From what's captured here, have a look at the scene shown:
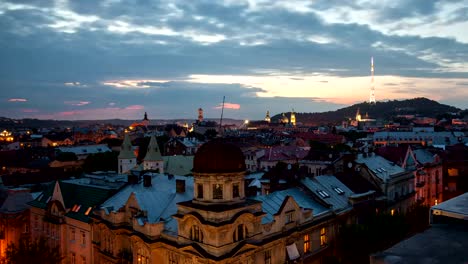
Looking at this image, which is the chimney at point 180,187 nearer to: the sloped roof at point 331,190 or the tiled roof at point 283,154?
the sloped roof at point 331,190

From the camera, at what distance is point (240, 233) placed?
108ft

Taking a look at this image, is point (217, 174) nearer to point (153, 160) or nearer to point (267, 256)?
point (267, 256)

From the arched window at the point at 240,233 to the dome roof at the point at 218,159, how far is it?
4.59m

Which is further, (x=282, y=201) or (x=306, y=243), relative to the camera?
(x=282, y=201)

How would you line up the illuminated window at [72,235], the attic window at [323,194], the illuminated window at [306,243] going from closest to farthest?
the illuminated window at [306,243], the attic window at [323,194], the illuminated window at [72,235]

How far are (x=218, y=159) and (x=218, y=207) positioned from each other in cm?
374

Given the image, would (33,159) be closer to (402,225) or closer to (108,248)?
(108,248)

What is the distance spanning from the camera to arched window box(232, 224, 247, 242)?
32406 mm

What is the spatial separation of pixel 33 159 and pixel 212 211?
126 metres

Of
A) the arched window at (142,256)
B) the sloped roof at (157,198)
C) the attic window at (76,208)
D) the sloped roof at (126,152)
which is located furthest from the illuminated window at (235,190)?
the sloped roof at (126,152)

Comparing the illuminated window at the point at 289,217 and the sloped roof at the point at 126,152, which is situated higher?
the sloped roof at the point at 126,152

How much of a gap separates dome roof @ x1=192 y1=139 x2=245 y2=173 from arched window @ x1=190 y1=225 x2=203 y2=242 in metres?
4.61

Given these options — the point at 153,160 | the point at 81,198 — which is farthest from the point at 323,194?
the point at 153,160

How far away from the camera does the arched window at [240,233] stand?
106 ft
